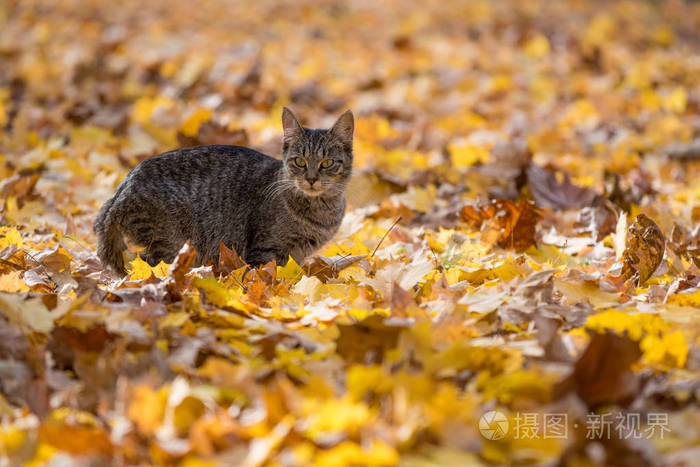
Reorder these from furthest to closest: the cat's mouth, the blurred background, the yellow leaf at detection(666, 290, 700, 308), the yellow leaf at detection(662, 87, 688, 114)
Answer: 1. the yellow leaf at detection(662, 87, 688, 114)
2. the blurred background
3. the cat's mouth
4. the yellow leaf at detection(666, 290, 700, 308)

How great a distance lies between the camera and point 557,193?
5.29 meters

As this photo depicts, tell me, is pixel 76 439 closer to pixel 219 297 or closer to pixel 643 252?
pixel 219 297

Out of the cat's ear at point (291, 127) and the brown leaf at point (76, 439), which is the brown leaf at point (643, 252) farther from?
the brown leaf at point (76, 439)

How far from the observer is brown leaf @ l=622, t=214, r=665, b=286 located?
339cm

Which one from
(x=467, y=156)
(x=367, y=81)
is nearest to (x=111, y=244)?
(x=467, y=156)

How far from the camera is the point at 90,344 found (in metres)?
2.53

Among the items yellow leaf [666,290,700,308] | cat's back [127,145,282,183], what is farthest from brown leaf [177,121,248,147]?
yellow leaf [666,290,700,308]

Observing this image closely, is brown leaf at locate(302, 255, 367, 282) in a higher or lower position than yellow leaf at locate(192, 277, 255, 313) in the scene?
lower

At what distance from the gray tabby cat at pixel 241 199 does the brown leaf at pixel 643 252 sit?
1.87 metres

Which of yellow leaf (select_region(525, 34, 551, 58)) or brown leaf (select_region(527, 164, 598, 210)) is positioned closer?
brown leaf (select_region(527, 164, 598, 210))

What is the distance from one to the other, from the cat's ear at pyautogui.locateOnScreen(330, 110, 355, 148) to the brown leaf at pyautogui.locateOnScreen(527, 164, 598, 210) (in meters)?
1.41

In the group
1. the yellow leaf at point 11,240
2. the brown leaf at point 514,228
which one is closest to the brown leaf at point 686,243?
the brown leaf at point 514,228

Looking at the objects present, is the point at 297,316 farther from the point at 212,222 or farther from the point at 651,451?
the point at 212,222

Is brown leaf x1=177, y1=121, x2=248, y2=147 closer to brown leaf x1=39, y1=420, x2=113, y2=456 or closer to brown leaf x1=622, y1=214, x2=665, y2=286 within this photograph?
brown leaf x1=622, y1=214, x2=665, y2=286
